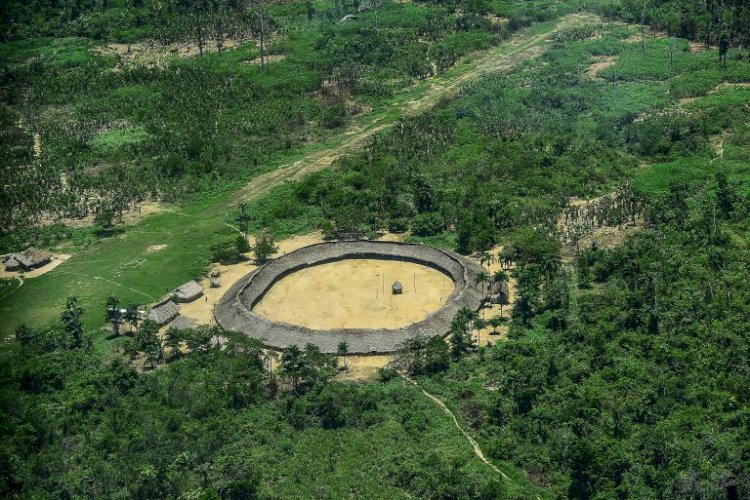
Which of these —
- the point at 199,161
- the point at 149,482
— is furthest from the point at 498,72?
the point at 149,482

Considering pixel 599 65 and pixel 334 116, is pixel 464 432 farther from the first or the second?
pixel 599 65

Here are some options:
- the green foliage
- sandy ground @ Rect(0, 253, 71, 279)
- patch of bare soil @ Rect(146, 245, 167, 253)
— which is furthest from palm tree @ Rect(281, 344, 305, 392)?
sandy ground @ Rect(0, 253, 71, 279)

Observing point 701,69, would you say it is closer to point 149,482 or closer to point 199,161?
point 199,161

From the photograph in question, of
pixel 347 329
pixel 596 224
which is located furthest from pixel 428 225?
pixel 347 329

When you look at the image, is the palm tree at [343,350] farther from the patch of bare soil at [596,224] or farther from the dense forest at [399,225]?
the patch of bare soil at [596,224]

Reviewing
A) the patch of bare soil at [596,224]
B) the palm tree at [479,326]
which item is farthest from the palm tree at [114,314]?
the patch of bare soil at [596,224]
